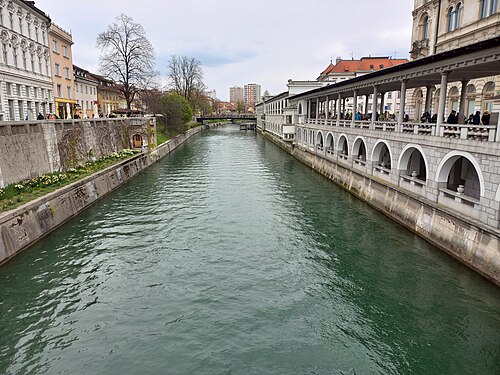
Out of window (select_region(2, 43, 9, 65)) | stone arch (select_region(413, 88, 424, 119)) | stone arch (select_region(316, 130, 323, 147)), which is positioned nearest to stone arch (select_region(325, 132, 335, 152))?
stone arch (select_region(316, 130, 323, 147))

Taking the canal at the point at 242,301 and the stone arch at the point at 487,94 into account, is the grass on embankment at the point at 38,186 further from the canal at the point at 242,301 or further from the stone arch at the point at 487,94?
the stone arch at the point at 487,94

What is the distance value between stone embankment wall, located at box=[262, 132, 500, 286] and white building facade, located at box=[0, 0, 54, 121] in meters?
29.9

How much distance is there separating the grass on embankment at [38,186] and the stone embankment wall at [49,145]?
511 millimetres

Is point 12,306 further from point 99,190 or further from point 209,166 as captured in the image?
point 209,166

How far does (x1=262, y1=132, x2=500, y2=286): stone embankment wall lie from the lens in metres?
11.6

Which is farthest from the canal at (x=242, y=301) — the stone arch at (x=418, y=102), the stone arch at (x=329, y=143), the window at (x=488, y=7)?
the stone arch at (x=418, y=102)

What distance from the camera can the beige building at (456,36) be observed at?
76.2ft

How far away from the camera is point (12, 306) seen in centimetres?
1073

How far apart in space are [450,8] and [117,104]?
63.8 meters

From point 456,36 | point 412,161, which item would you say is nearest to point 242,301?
point 412,161

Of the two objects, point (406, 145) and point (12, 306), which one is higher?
point (406, 145)

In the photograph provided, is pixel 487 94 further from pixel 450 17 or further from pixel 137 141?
pixel 137 141

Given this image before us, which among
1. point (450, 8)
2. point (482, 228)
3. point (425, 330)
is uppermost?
point (450, 8)

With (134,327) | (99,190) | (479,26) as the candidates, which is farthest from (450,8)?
(134,327)
